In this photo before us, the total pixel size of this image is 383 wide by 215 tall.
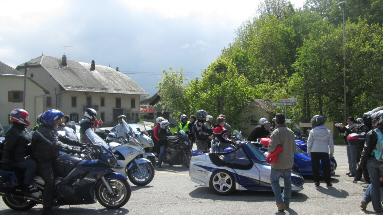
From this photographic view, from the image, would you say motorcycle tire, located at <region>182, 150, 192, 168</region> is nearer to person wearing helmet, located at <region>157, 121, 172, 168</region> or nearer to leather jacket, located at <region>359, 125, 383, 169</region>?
person wearing helmet, located at <region>157, 121, 172, 168</region>

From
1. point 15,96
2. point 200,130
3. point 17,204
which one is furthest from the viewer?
point 15,96

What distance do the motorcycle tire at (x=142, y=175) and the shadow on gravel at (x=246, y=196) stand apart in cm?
136

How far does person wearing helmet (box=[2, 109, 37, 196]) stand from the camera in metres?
6.16

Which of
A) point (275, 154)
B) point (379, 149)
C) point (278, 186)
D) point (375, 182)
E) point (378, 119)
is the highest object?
point (378, 119)

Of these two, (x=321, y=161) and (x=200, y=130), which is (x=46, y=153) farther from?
(x=200, y=130)

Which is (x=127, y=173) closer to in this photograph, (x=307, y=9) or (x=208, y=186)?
(x=208, y=186)

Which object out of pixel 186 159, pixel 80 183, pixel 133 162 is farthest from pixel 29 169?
pixel 186 159

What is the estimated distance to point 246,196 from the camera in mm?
7973

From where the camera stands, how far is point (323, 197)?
26.1 feet

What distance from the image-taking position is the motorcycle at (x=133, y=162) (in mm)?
9039

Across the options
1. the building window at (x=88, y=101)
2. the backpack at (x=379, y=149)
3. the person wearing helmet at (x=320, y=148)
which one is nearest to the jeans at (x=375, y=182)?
the backpack at (x=379, y=149)

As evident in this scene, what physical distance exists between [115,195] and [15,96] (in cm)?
4263

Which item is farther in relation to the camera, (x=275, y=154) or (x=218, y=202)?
(x=218, y=202)

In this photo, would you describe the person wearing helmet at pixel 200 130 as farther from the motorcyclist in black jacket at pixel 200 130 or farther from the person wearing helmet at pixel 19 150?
the person wearing helmet at pixel 19 150
